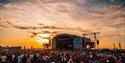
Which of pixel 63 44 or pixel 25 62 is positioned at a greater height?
pixel 25 62

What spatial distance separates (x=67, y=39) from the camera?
56469mm

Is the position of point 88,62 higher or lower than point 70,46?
higher

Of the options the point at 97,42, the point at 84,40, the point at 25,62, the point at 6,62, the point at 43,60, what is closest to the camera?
the point at 6,62

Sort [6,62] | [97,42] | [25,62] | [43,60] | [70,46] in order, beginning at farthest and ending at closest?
[97,42] < [70,46] < [43,60] < [25,62] < [6,62]

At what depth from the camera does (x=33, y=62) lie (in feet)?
66.2

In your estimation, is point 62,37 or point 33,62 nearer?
point 33,62

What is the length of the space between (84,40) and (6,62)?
49.7 metres

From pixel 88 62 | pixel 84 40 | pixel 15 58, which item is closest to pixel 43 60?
pixel 15 58

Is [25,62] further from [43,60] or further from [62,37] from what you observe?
[62,37]

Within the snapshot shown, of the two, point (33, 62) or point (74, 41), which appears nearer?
point (33, 62)

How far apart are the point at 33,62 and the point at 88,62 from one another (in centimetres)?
521

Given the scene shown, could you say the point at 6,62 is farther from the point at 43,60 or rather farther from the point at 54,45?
the point at 54,45

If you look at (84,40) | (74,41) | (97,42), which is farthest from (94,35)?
(74,41)

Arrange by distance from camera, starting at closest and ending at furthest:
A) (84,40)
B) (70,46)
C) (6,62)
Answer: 1. (6,62)
2. (70,46)
3. (84,40)
